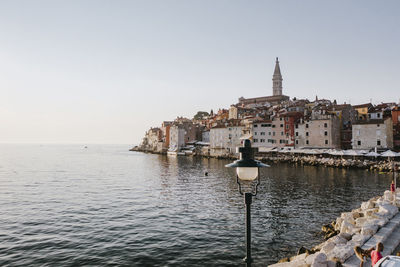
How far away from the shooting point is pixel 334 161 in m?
53.4

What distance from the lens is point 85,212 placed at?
66.8 feet

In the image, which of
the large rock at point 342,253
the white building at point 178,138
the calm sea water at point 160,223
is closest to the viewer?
the large rock at point 342,253

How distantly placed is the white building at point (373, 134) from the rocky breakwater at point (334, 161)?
4.38 m

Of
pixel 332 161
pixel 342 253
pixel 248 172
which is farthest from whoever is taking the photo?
pixel 332 161

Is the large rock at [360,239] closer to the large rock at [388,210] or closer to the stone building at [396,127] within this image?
the large rock at [388,210]

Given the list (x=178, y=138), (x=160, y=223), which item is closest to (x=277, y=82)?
(x=178, y=138)

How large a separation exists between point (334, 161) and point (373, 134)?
999 cm

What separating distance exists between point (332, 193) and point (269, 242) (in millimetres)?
15441

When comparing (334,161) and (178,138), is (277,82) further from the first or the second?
(334,161)

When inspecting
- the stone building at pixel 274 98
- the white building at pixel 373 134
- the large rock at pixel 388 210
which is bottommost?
the large rock at pixel 388 210

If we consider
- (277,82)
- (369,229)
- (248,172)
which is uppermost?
(277,82)

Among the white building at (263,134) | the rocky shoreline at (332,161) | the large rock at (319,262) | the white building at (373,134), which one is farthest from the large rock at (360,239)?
the white building at (263,134)

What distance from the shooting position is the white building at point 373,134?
54.3 metres

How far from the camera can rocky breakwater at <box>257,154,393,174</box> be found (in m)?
46.2
